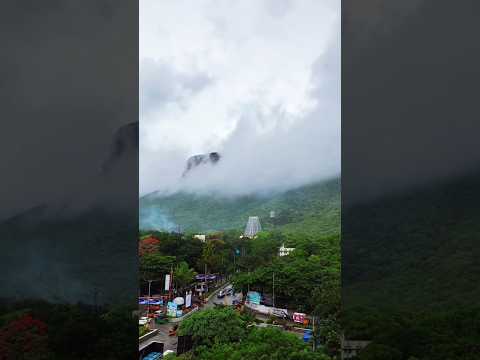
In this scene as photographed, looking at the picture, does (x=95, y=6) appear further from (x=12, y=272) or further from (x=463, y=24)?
(x=463, y=24)

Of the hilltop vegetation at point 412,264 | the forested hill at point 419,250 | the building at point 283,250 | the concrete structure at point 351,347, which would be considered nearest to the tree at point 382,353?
the hilltop vegetation at point 412,264

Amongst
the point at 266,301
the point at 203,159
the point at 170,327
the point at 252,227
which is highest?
the point at 203,159

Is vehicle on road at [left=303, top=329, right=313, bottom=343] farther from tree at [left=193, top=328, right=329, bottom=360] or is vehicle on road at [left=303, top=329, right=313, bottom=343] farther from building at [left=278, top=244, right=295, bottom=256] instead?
building at [left=278, top=244, right=295, bottom=256]

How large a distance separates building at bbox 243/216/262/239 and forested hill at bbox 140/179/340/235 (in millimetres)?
89

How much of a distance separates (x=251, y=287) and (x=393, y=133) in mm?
2517

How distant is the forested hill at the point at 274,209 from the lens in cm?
489

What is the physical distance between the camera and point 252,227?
191 inches

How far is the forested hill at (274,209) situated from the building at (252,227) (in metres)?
0.09

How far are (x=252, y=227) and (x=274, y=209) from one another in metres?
0.38

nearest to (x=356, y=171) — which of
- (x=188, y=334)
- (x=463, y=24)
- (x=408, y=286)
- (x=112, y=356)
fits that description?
(x=408, y=286)

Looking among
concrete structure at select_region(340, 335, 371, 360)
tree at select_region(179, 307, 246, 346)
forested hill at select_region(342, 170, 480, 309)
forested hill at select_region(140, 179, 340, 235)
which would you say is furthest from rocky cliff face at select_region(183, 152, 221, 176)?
concrete structure at select_region(340, 335, 371, 360)

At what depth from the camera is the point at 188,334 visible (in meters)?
3.84

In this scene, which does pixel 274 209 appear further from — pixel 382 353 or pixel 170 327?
pixel 382 353

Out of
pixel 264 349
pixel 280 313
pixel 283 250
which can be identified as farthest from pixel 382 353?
pixel 283 250
